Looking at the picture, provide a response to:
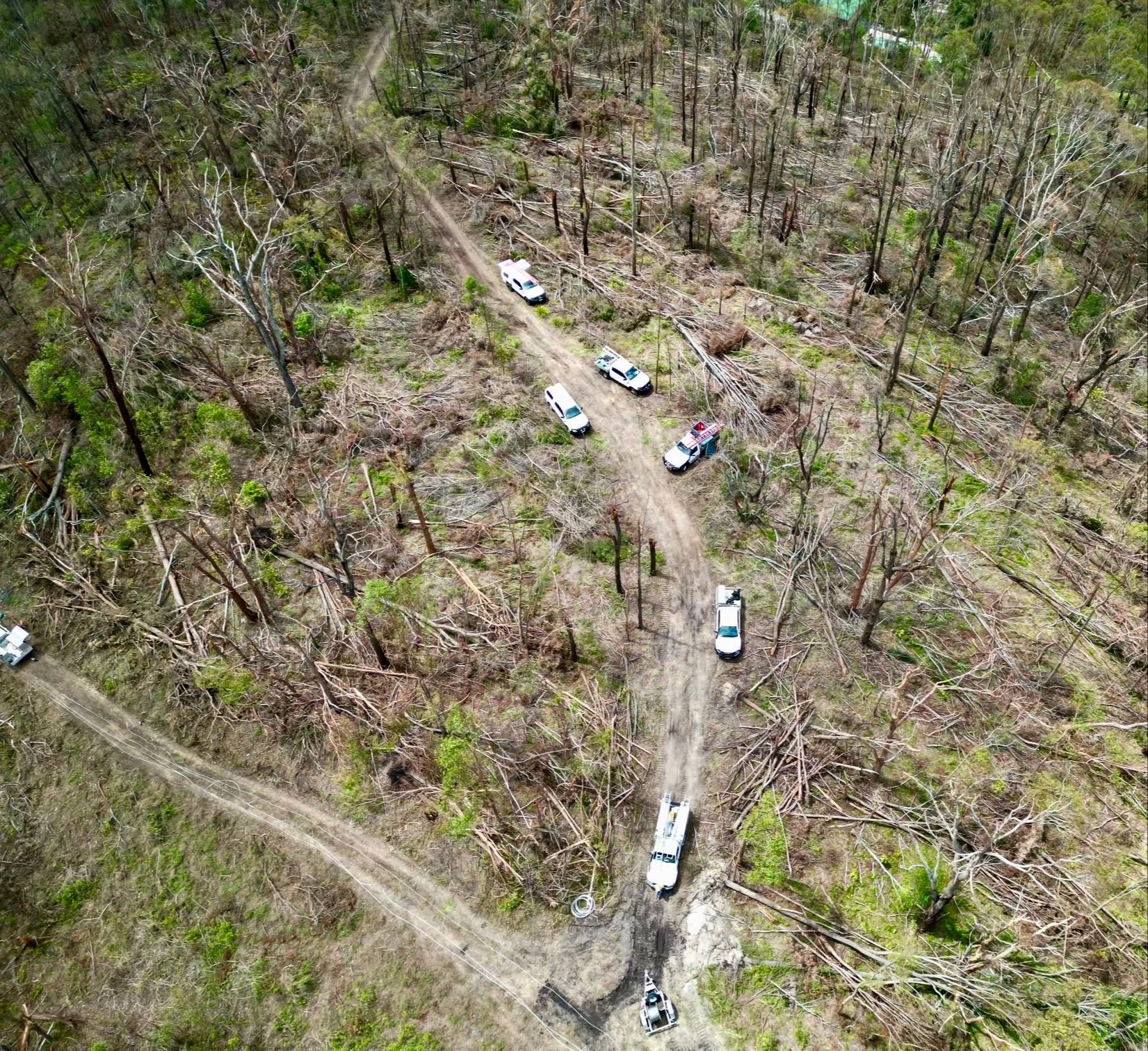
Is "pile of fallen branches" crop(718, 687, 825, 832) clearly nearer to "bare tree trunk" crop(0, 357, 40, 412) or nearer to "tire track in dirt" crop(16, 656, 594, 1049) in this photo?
"tire track in dirt" crop(16, 656, 594, 1049)

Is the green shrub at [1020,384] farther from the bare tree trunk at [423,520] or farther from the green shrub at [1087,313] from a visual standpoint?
the bare tree trunk at [423,520]

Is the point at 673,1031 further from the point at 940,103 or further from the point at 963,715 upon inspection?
the point at 940,103

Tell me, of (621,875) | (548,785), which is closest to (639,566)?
(548,785)

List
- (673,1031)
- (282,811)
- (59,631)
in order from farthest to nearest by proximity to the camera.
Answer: (59,631) < (282,811) < (673,1031)

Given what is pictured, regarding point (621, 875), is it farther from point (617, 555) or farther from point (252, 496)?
point (252, 496)

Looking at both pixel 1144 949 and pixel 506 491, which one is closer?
pixel 1144 949

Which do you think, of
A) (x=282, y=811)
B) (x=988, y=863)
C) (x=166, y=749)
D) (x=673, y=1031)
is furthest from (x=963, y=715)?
(x=166, y=749)

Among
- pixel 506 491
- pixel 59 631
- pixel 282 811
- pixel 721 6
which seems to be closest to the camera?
pixel 282 811
